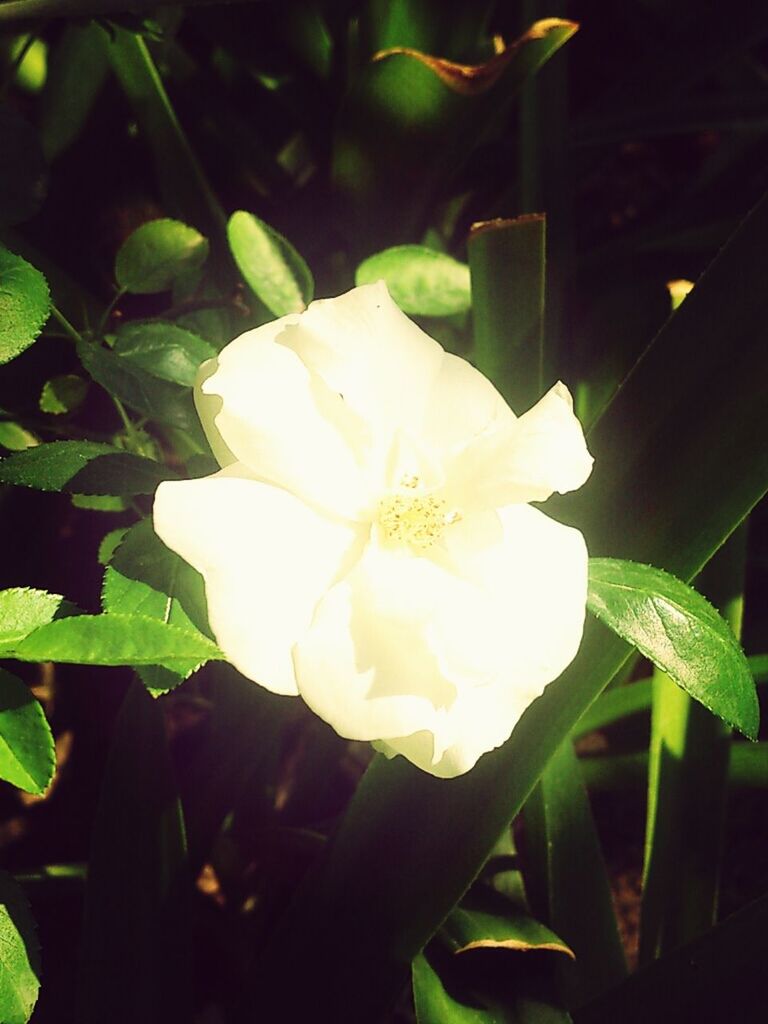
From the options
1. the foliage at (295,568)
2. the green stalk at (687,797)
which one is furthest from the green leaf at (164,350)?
the green stalk at (687,797)

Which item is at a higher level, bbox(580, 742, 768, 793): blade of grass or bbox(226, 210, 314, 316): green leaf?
bbox(226, 210, 314, 316): green leaf

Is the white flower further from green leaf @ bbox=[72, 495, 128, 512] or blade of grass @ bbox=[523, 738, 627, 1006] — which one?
blade of grass @ bbox=[523, 738, 627, 1006]

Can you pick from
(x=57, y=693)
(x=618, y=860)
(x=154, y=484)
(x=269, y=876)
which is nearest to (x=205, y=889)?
(x=269, y=876)

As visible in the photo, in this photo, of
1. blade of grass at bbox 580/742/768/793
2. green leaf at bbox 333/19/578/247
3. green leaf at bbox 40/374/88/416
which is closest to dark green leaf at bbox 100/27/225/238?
green leaf at bbox 333/19/578/247

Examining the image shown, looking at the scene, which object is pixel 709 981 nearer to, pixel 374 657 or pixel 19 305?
pixel 374 657

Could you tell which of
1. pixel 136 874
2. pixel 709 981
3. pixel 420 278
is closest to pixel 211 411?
pixel 420 278

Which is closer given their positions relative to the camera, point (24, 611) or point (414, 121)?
point (24, 611)
